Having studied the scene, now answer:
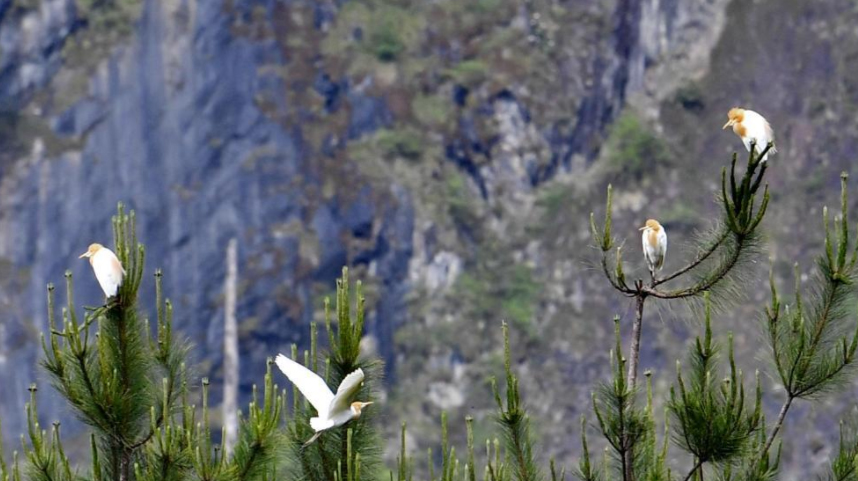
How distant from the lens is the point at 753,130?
40.0 feet

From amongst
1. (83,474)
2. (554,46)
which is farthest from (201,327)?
(83,474)

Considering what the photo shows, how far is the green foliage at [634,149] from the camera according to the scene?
85.2 metres

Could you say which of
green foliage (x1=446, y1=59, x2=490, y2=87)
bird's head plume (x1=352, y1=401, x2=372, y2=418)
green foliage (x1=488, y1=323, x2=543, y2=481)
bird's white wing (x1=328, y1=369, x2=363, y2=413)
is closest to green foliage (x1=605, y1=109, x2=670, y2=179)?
green foliage (x1=446, y1=59, x2=490, y2=87)

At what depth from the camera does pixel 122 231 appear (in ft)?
39.8

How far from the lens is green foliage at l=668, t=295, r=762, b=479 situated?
470 inches

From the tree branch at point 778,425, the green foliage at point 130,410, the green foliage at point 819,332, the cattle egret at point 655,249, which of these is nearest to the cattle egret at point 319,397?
the green foliage at point 130,410

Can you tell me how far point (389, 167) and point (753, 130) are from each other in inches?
2723

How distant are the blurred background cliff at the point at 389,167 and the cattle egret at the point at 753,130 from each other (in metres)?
63.0

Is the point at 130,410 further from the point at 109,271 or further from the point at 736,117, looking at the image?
the point at 736,117

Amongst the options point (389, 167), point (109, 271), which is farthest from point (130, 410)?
point (389, 167)

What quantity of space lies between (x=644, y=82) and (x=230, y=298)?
25.1 meters

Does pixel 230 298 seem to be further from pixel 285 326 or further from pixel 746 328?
pixel 746 328

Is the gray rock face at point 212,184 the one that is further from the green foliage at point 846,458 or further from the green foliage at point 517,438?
the green foliage at point 846,458

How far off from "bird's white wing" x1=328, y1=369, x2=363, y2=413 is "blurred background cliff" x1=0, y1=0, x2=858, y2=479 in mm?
63484
